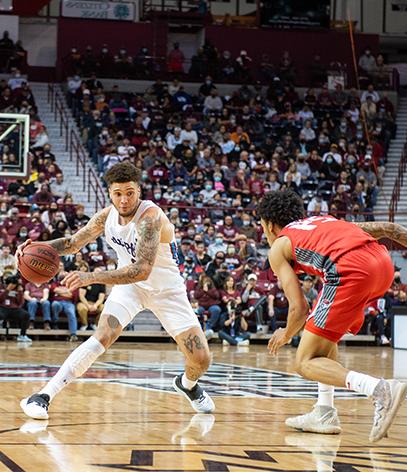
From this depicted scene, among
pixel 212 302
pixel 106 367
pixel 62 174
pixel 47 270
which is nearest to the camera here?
pixel 47 270

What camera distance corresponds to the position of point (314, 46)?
107 ft

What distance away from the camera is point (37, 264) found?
276 inches

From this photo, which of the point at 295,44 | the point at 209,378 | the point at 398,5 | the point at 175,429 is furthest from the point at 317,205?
the point at 175,429

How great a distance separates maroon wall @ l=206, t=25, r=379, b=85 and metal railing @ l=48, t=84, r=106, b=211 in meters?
6.26

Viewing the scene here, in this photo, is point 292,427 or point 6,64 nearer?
point 292,427

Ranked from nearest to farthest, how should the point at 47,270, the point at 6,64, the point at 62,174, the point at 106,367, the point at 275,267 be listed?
the point at 275,267 < the point at 47,270 < the point at 106,367 < the point at 62,174 < the point at 6,64

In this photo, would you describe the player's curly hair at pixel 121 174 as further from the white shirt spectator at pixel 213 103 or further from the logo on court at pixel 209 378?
the white shirt spectator at pixel 213 103

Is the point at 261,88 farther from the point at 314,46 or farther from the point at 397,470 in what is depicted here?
the point at 397,470

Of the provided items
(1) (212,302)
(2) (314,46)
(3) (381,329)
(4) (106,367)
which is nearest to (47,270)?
(4) (106,367)

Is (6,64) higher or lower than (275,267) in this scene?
higher

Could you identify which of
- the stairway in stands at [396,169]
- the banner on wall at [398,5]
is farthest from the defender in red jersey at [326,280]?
the banner on wall at [398,5]

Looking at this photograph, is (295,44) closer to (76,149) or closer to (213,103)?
(213,103)

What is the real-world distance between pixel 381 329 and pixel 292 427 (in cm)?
1390

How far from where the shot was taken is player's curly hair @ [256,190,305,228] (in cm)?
655
